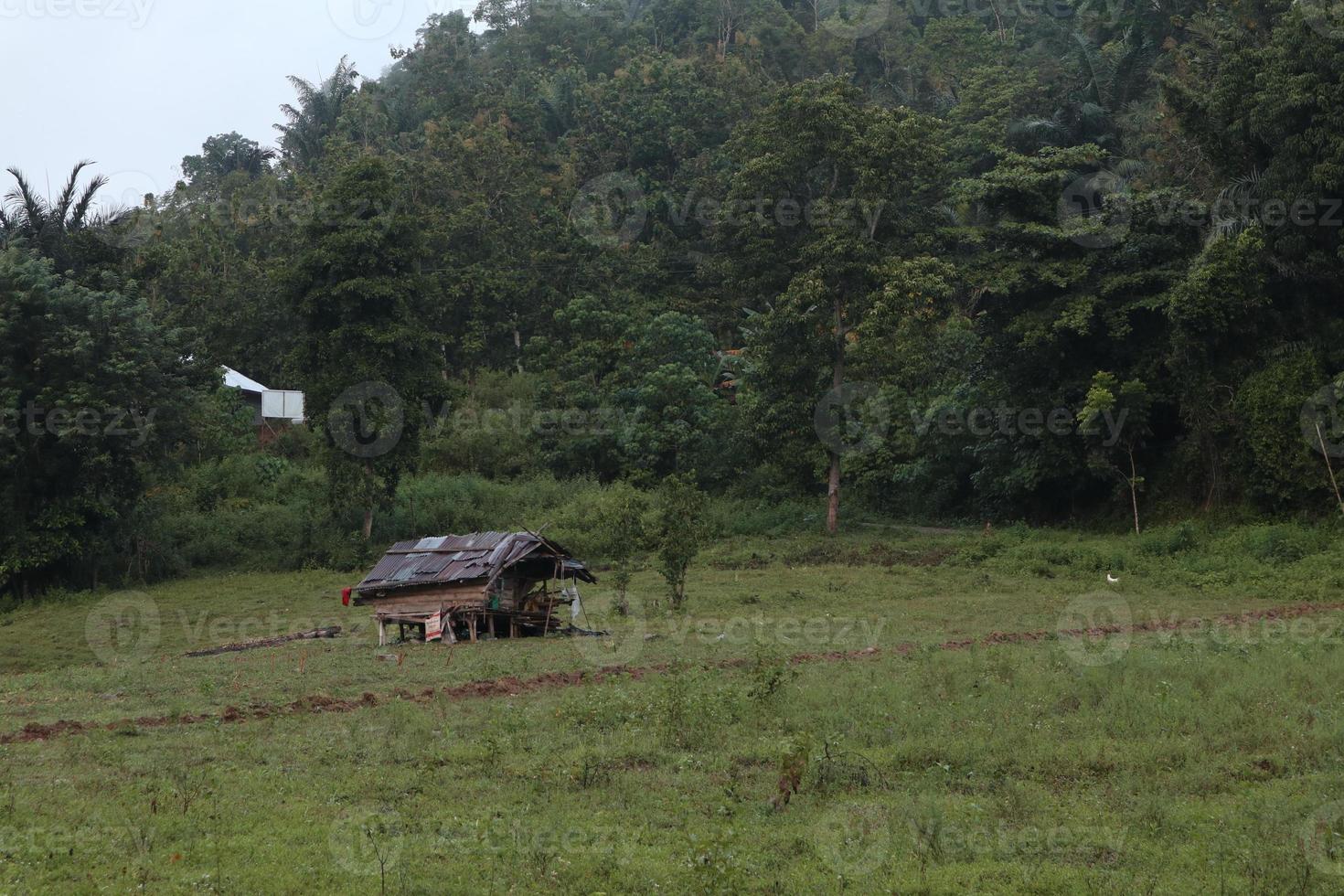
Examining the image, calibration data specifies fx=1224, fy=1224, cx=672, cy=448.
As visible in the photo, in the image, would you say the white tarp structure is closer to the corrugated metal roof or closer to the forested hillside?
the forested hillside

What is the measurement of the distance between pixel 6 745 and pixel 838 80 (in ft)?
107

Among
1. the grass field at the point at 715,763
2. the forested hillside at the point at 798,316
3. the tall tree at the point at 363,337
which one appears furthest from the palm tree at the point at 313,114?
the grass field at the point at 715,763

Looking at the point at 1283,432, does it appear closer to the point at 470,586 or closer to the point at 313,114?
the point at 470,586

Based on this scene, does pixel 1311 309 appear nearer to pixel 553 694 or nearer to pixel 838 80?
pixel 838 80

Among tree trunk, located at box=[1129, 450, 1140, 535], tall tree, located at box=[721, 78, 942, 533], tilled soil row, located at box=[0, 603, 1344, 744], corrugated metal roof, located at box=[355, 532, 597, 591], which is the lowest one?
tilled soil row, located at box=[0, 603, 1344, 744]

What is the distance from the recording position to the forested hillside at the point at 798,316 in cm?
3159

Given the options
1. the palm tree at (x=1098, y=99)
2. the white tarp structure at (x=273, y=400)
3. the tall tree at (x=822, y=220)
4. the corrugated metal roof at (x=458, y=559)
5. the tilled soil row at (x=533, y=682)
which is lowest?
the tilled soil row at (x=533, y=682)

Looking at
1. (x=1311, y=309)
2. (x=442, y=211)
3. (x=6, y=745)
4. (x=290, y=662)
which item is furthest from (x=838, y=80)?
(x=6, y=745)

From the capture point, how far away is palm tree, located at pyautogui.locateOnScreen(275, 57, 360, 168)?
77.9m

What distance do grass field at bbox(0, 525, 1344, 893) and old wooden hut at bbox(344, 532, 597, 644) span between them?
166 cm

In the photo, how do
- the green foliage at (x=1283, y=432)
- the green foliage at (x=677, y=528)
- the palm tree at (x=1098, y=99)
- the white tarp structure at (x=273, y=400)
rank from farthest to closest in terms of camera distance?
the white tarp structure at (x=273, y=400)
the palm tree at (x=1098, y=99)
the green foliage at (x=1283, y=432)
the green foliage at (x=677, y=528)

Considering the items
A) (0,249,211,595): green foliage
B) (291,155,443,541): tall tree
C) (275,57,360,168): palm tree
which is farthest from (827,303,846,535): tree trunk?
(275,57,360,168): palm tree

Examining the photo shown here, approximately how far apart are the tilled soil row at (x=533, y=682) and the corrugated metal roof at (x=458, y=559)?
7057 mm

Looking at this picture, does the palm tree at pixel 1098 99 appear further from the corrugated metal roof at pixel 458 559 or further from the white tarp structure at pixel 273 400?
Result: the white tarp structure at pixel 273 400
